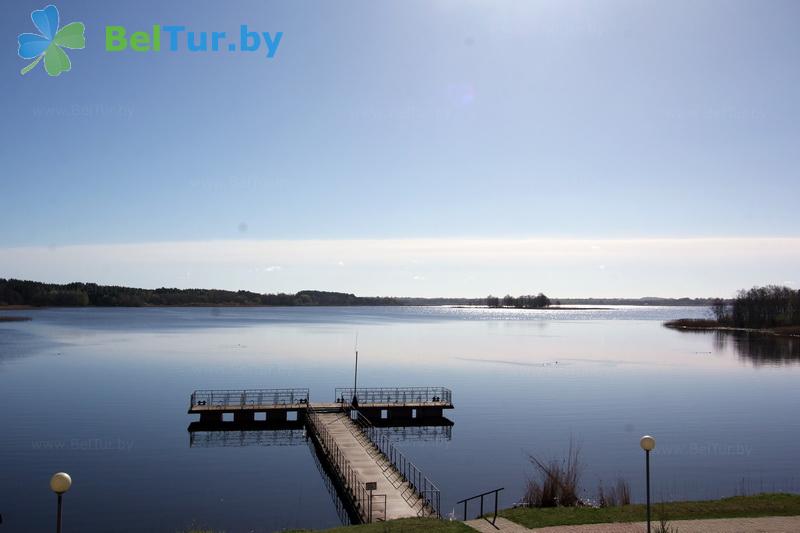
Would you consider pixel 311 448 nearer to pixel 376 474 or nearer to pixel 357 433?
pixel 357 433

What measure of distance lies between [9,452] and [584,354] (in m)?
87.9

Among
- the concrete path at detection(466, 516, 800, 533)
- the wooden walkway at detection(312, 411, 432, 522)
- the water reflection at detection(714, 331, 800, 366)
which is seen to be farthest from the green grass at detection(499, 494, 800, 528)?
the water reflection at detection(714, 331, 800, 366)

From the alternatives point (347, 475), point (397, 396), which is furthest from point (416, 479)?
point (397, 396)

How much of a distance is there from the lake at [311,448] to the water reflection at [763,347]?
145cm

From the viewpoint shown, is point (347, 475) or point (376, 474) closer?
point (347, 475)

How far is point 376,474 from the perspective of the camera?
32.6 metres

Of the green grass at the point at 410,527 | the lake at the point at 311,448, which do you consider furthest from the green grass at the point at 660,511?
the lake at the point at 311,448

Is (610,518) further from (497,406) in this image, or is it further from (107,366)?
(107,366)

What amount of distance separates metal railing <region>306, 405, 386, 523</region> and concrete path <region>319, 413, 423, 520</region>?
0.24 metres

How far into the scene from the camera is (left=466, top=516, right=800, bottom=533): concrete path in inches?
846

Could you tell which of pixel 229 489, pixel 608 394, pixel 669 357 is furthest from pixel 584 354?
pixel 229 489

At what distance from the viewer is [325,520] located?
2975cm

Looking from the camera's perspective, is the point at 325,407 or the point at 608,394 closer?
the point at 325,407

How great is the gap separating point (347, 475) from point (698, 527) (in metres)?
16.7
